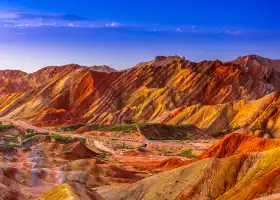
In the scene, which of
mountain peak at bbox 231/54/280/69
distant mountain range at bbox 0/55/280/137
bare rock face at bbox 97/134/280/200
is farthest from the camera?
mountain peak at bbox 231/54/280/69

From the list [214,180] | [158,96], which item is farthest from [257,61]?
[214,180]

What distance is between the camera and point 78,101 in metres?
152

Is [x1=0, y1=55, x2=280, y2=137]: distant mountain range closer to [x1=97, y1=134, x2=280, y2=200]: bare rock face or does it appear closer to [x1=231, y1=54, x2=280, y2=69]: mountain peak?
[x1=231, y1=54, x2=280, y2=69]: mountain peak

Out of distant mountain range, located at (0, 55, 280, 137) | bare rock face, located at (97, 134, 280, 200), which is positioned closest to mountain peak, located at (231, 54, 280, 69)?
distant mountain range, located at (0, 55, 280, 137)

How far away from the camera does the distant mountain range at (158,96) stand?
116062 mm

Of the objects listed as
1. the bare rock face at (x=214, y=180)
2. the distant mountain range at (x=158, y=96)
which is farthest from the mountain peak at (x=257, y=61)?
the bare rock face at (x=214, y=180)

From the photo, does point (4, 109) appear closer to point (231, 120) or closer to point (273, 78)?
point (231, 120)

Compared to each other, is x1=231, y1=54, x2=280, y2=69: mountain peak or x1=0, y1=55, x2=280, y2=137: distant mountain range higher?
x1=231, y1=54, x2=280, y2=69: mountain peak

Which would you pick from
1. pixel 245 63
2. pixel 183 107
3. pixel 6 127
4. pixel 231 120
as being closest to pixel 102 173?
pixel 6 127

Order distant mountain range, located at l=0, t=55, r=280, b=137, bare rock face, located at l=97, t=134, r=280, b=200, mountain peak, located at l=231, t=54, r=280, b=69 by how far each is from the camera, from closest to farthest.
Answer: bare rock face, located at l=97, t=134, r=280, b=200 < distant mountain range, located at l=0, t=55, r=280, b=137 < mountain peak, located at l=231, t=54, r=280, b=69

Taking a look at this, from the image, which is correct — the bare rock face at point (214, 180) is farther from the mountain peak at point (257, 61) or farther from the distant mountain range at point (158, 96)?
the mountain peak at point (257, 61)

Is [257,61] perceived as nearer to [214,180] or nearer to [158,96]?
[158,96]

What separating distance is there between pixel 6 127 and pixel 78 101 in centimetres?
5473

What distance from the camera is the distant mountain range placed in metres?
116
